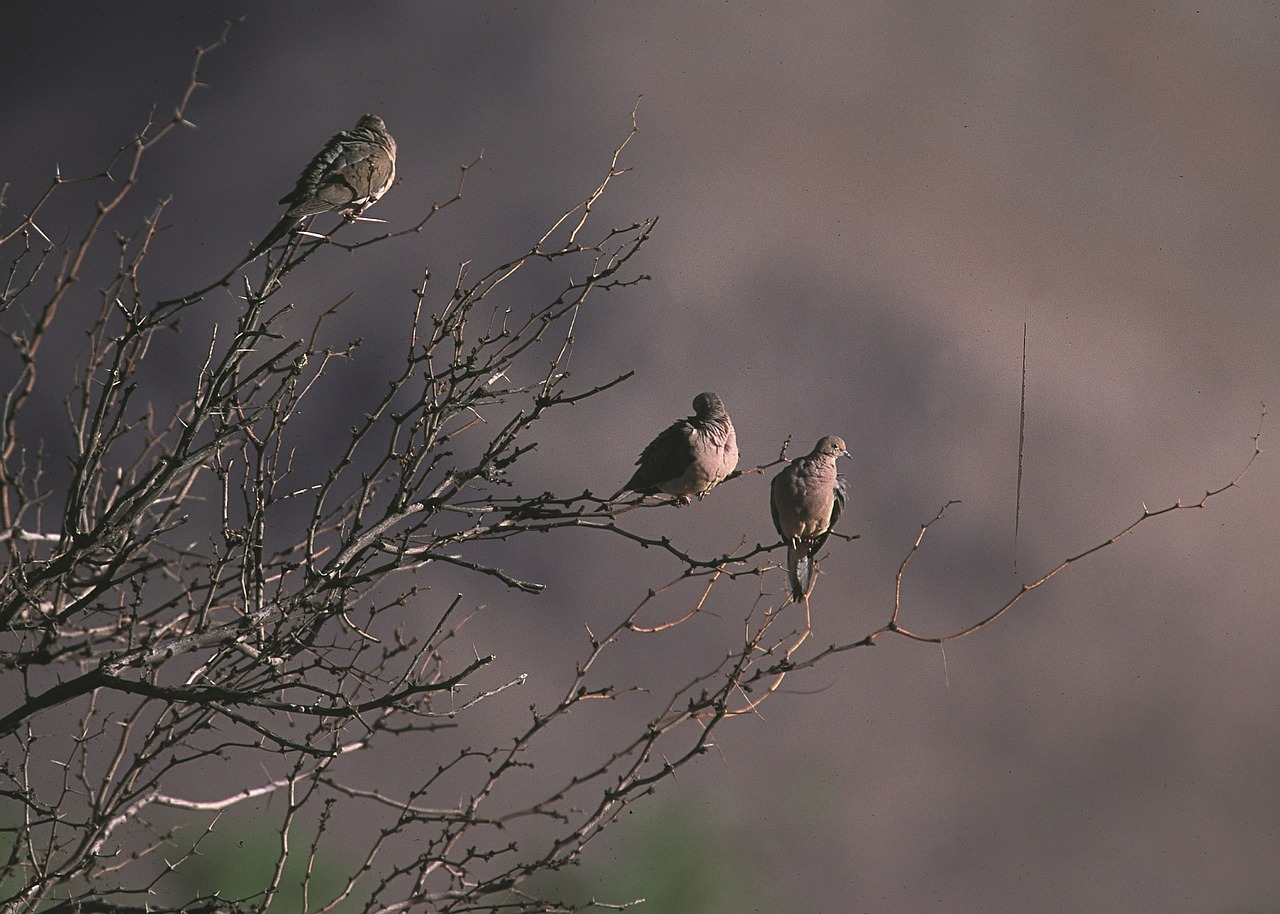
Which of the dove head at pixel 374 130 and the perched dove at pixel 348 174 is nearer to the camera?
the perched dove at pixel 348 174

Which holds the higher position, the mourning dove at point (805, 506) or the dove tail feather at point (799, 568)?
the mourning dove at point (805, 506)

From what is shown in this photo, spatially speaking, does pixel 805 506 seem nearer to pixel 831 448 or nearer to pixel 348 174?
pixel 831 448

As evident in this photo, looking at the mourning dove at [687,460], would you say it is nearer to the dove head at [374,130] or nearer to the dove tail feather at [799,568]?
the dove tail feather at [799,568]

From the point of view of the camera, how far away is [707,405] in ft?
8.36

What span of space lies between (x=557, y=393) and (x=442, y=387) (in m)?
0.21

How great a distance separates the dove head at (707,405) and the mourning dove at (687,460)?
5cm

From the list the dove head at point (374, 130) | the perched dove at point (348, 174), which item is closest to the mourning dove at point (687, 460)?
the perched dove at point (348, 174)

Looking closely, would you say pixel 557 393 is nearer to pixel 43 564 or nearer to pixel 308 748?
pixel 308 748

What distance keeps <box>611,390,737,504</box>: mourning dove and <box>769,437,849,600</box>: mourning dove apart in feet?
0.47

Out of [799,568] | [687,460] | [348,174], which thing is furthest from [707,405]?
[348,174]

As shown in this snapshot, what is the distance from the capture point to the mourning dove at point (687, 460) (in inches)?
93.0

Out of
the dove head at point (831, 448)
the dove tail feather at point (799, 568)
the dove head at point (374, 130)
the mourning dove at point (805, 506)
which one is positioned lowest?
the dove tail feather at point (799, 568)

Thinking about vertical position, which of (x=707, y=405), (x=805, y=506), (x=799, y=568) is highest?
(x=707, y=405)

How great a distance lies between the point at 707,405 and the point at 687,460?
238 mm
